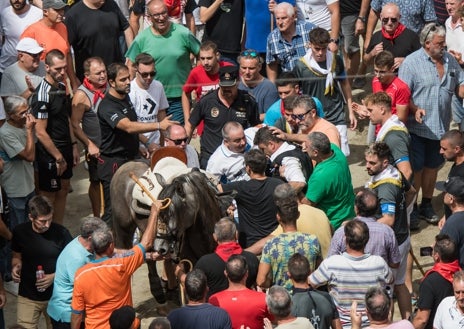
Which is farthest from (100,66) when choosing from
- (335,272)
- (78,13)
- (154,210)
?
(335,272)

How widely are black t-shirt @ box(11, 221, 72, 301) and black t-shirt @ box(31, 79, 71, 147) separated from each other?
2.34m

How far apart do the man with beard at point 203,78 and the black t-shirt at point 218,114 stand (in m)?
0.55

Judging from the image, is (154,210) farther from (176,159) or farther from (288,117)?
(288,117)

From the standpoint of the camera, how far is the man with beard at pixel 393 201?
1229 centimetres

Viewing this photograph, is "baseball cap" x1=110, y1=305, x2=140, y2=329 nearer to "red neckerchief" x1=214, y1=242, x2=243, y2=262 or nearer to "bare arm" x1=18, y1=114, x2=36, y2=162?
"red neckerchief" x1=214, y1=242, x2=243, y2=262

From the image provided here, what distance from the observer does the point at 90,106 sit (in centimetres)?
1421

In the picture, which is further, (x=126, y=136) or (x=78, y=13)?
(x=78, y=13)

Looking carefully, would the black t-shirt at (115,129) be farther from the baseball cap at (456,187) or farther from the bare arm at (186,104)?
the baseball cap at (456,187)

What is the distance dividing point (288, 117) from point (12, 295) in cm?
371

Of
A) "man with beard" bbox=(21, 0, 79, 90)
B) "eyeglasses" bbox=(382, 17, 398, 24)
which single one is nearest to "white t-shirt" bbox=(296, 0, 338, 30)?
"eyeglasses" bbox=(382, 17, 398, 24)

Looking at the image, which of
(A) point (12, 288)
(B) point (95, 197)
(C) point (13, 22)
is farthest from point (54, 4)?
(A) point (12, 288)

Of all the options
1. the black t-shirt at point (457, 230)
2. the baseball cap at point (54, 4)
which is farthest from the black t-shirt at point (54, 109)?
the black t-shirt at point (457, 230)

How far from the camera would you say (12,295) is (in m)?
13.7

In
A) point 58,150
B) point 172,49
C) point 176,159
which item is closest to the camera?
point 176,159
